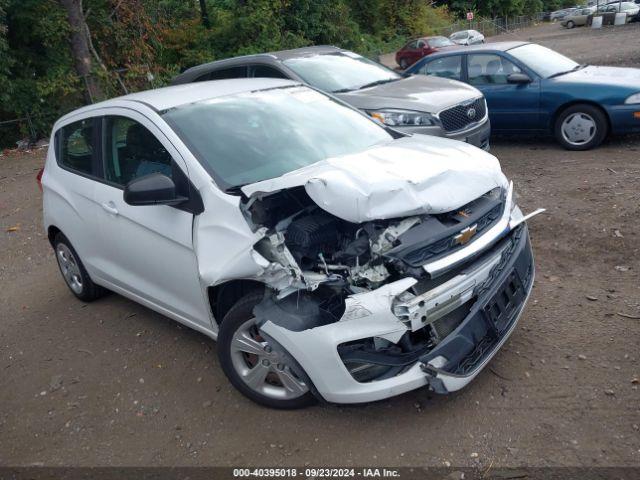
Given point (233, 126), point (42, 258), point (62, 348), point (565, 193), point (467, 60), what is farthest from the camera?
point (467, 60)

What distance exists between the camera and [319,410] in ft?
11.3

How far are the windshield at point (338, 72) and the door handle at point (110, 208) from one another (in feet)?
13.6

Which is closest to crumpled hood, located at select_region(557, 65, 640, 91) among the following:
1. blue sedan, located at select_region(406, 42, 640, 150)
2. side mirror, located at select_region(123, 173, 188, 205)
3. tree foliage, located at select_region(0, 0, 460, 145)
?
blue sedan, located at select_region(406, 42, 640, 150)

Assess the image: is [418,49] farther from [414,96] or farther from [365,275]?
[365,275]

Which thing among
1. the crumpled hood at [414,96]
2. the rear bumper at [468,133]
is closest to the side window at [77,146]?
the rear bumper at [468,133]

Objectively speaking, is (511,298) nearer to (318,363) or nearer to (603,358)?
(603,358)

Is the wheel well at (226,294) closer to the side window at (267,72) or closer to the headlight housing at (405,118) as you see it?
the headlight housing at (405,118)

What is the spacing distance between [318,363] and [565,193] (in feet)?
14.7

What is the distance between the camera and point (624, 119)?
24.8ft

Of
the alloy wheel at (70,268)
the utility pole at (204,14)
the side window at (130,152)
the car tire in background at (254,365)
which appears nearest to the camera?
the car tire in background at (254,365)

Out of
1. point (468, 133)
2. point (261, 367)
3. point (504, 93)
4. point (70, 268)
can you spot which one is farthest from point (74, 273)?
point (504, 93)

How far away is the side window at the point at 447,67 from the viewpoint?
30.3ft

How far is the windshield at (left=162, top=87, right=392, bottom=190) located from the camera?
3713 mm

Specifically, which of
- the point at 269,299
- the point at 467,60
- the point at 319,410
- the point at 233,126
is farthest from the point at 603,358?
the point at 467,60
